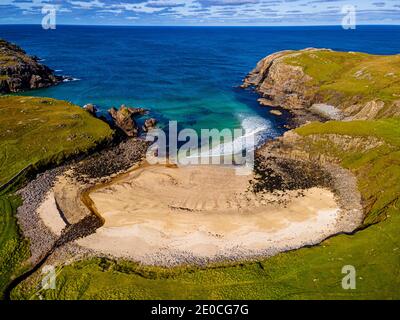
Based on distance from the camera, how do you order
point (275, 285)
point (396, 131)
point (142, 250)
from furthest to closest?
1. point (396, 131)
2. point (142, 250)
3. point (275, 285)

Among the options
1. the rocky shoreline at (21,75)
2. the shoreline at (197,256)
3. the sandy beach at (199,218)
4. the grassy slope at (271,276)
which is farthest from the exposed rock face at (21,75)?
the grassy slope at (271,276)

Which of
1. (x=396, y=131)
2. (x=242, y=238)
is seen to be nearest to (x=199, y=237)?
(x=242, y=238)

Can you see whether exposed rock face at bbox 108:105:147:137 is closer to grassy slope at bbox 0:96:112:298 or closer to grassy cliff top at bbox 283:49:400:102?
grassy slope at bbox 0:96:112:298

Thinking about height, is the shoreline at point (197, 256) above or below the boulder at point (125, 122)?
below

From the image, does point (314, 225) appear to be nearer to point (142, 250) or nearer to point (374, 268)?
point (374, 268)

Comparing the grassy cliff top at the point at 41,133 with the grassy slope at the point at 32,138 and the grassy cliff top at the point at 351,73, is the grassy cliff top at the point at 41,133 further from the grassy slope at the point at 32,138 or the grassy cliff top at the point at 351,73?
the grassy cliff top at the point at 351,73

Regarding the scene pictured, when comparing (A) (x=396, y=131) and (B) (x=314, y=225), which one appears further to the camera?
(A) (x=396, y=131)

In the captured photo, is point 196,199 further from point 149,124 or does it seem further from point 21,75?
point 21,75
